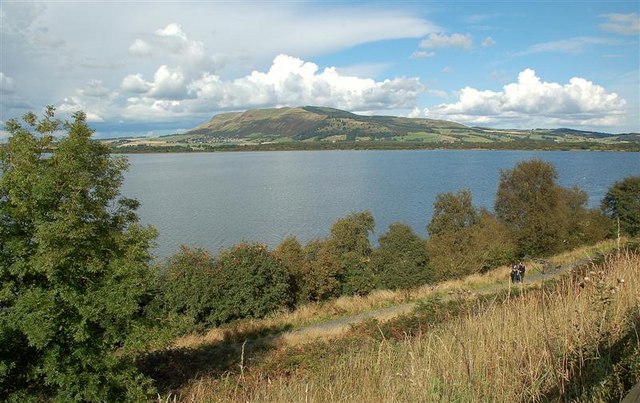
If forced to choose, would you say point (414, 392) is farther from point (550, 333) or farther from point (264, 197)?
point (264, 197)

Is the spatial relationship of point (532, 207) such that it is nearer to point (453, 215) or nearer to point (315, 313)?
point (453, 215)

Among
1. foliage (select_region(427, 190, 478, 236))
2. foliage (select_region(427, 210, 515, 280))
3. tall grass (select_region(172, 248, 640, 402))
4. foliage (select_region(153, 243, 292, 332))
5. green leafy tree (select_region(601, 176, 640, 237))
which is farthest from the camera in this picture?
foliage (select_region(427, 190, 478, 236))

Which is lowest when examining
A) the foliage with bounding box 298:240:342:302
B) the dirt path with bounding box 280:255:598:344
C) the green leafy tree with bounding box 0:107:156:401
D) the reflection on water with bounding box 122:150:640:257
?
the reflection on water with bounding box 122:150:640:257

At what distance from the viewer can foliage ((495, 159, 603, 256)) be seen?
127ft

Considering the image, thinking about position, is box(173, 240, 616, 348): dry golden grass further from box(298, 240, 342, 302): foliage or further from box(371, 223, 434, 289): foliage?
box(371, 223, 434, 289): foliage

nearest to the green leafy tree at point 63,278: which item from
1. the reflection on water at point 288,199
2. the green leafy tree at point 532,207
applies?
the reflection on water at point 288,199

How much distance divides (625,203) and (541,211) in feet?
26.6

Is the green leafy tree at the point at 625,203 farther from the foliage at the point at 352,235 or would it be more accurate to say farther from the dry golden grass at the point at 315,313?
the dry golden grass at the point at 315,313

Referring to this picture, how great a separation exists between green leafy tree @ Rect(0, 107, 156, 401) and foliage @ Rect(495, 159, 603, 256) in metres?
34.7

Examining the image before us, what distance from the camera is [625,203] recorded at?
42438 millimetres

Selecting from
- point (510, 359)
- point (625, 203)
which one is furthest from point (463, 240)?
point (510, 359)

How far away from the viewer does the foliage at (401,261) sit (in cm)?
3153

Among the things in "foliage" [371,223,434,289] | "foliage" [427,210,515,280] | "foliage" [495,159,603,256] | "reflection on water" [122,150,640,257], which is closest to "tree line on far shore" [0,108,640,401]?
"foliage" [371,223,434,289]

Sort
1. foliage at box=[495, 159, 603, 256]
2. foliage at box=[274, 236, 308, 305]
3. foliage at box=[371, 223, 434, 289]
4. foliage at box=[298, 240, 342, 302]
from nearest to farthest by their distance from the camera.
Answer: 1. foliage at box=[274, 236, 308, 305]
2. foliage at box=[298, 240, 342, 302]
3. foliage at box=[371, 223, 434, 289]
4. foliage at box=[495, 159, 603, 256]
